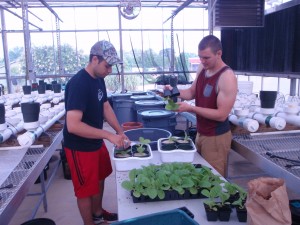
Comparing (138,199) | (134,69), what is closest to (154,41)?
(134,69)

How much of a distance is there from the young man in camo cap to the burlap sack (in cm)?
88

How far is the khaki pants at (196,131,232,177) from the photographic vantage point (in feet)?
6.03

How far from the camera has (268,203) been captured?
758 mm

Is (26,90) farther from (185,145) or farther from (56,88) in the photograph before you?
(185,145)

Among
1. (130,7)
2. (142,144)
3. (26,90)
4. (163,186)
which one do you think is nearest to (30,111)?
(142,144)

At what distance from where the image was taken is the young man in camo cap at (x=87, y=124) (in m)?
1.60

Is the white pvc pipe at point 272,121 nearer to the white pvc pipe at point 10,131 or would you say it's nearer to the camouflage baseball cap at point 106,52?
the camouflage baseball cap at point 106,52

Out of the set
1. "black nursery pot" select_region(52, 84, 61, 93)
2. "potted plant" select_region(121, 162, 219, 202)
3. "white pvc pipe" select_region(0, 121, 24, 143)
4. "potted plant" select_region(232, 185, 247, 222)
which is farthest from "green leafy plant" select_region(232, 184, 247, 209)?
"black nursery pot" select_region(52, 84, 61, 93)

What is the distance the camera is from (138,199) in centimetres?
115

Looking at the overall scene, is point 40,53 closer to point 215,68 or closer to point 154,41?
point 154,41

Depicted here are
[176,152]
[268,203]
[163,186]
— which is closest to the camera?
[268,203]

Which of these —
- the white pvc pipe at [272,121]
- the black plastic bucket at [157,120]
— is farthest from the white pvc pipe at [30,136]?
the white pvc pipe at [272,121]

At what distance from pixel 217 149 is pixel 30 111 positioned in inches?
48.2

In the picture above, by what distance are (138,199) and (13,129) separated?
41.9 inches
